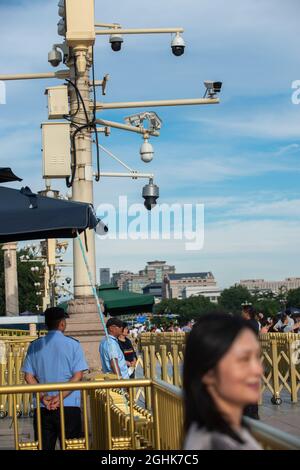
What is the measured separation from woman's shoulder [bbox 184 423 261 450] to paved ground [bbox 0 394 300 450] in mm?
8398

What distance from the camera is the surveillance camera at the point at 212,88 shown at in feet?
60.0

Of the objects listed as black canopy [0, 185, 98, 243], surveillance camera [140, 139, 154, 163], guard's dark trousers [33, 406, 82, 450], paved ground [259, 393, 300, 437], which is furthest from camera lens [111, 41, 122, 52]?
guard's dark trousers [33, 406, 82, 450]

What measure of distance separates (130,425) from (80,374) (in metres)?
1.03

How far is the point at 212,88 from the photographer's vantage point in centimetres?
1847

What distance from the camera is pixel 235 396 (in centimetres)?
298

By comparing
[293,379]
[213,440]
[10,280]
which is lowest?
[293,379]

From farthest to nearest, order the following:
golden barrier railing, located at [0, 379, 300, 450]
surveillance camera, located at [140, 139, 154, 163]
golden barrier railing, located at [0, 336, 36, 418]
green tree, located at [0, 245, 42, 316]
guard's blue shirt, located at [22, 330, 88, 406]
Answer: green tree, located at [0, 245, 42, 316]
surveillance camera, located at [140, 139, 154, 163]
golden barrier railing, located at [0, 336, 36, 418]
guard's blue shirt, located at [22, 330, 88, 406]
golden barrier railing, located at [0, 379, 300, 450]

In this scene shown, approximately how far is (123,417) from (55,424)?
700mm

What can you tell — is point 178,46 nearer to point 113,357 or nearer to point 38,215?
point 113,357

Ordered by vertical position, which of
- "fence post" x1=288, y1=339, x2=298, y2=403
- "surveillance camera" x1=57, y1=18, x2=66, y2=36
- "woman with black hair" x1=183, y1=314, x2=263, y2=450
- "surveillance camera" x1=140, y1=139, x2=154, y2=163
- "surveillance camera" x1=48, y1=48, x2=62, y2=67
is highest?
"surveillance camera" x1=57, y1=18, x2=66, y2=36

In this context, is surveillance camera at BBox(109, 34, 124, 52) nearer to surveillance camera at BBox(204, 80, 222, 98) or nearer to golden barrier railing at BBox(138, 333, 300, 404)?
surveillance camera at BBox(204, 80, 222, 98)

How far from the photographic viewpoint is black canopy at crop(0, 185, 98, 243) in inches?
298

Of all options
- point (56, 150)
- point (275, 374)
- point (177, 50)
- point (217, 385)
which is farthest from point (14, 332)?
point (217, 385)

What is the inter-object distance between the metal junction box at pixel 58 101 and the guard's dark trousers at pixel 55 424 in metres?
9.84
